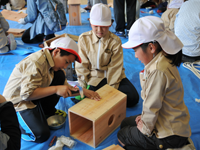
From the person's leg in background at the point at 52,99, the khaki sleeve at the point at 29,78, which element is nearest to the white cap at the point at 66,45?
the khaki sleeve at the point at 29,78

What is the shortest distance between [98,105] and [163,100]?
508 millimetres

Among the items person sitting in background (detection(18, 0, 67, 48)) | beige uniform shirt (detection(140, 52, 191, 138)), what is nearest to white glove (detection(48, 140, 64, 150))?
beige uniform shirt (detection(140, 52, 191, 138))

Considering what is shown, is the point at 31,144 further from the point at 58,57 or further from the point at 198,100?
the point at 198,100

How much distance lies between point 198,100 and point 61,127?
1.35m

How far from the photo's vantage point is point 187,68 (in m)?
2.52

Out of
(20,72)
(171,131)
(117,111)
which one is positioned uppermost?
(20,72)

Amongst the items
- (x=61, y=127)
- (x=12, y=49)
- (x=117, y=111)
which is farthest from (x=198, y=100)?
(x=12, y=49)

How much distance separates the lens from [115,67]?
1.85 m

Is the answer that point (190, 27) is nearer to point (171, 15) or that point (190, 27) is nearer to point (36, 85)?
point (171, 15)

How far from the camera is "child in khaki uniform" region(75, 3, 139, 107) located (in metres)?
1.81

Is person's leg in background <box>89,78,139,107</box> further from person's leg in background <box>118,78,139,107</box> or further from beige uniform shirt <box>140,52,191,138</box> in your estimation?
beige uniform shirt <box>140,52,191,138</box>

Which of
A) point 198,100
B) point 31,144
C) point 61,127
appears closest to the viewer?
point 31,144

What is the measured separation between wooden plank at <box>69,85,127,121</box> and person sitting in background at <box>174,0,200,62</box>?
1481 mm

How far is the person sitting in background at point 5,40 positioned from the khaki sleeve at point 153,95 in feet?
7.83
